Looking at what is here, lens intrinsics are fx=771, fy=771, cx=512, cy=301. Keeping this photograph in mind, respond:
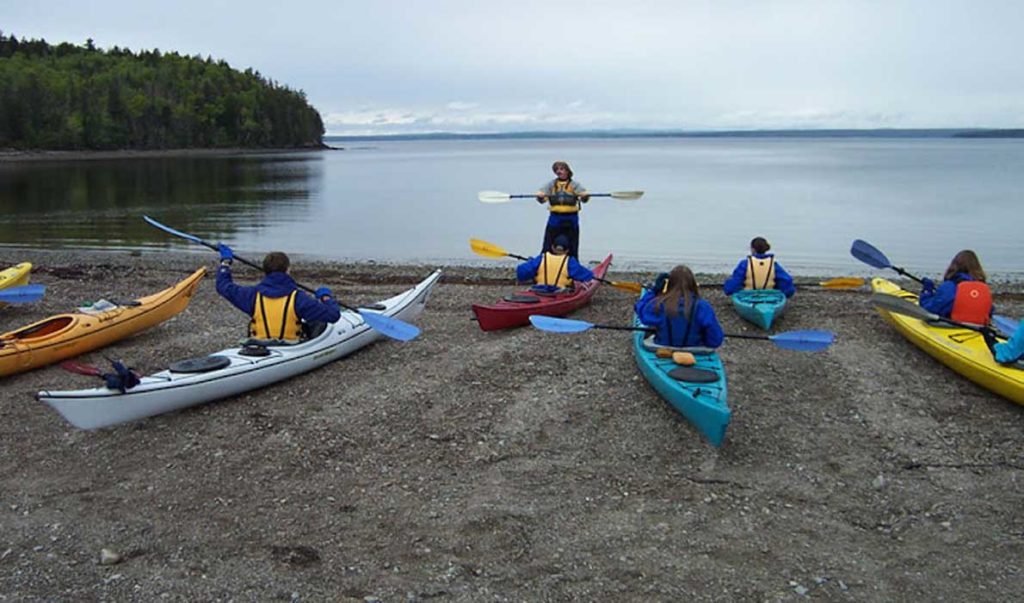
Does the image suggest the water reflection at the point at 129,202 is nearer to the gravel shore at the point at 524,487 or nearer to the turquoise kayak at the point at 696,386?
the gravel shore at the point at 524,487

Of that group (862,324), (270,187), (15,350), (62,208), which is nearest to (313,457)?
(15,350)

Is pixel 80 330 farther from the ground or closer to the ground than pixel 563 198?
closer to the ground

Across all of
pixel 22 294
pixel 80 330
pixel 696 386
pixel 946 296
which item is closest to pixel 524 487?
pixel 696 386

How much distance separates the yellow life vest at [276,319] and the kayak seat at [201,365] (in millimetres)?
554

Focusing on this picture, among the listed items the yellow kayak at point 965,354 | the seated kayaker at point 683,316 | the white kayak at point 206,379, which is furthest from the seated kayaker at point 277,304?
the yellow kayak at point 965,354

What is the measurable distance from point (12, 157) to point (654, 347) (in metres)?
74.4

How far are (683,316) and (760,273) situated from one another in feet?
11.2

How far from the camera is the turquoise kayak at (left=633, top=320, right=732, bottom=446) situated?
576 centimetres

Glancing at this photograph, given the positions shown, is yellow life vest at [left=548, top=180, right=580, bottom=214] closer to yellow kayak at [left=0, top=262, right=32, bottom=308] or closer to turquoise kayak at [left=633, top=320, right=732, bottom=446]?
turquoise kayak at [left=633, top=320, right=732, bottom=446]

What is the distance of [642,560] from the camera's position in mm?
4543

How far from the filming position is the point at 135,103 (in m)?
80.9

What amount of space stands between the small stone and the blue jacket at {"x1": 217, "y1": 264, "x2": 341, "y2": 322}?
113 inches

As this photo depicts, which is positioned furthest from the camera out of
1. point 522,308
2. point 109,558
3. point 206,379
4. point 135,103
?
point 135,103

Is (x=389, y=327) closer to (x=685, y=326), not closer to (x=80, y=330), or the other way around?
(x=685, y=326)
